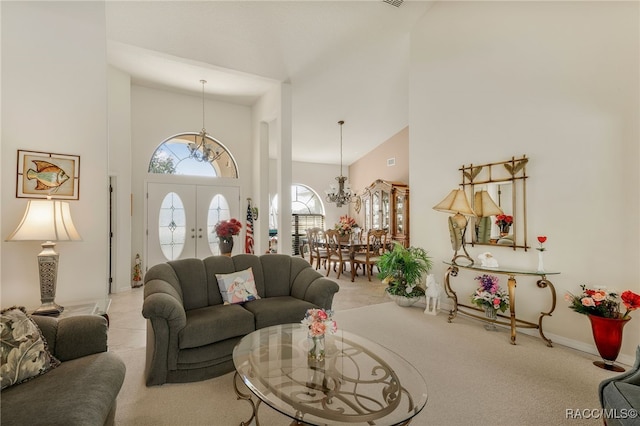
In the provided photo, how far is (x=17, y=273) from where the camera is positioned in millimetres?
2861

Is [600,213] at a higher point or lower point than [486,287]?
higher

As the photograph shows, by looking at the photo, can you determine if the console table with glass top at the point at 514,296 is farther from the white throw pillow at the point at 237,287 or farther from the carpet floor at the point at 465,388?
the white throw pillow at the point at 237,287

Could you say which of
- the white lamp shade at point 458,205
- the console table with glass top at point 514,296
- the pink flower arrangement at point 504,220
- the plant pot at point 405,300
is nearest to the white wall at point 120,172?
the plant pot at point 405,300

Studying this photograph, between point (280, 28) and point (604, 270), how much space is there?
4.59m

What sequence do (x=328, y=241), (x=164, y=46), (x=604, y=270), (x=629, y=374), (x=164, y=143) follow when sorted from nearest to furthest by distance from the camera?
(x=629, y=374) → (x=604, y=270) → (x=164, y=46) → (x=164, y=143) → (x=328, y=241)

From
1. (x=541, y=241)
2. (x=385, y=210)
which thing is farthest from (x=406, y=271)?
(x=385, y=210)

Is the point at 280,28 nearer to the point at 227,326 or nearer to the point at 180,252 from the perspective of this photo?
the point at 227,326

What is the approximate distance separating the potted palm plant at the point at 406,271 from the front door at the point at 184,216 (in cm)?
362

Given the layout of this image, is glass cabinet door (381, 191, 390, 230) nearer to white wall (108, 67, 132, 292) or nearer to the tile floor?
the tile floor

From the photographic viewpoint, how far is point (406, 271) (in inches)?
171

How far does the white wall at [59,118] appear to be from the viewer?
9.32 ft

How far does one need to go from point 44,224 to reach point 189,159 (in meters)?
3.91

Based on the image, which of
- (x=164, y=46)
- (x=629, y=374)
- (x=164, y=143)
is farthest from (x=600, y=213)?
(x=164, y=143)

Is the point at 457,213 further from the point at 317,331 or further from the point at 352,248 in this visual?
the point at 352,248
